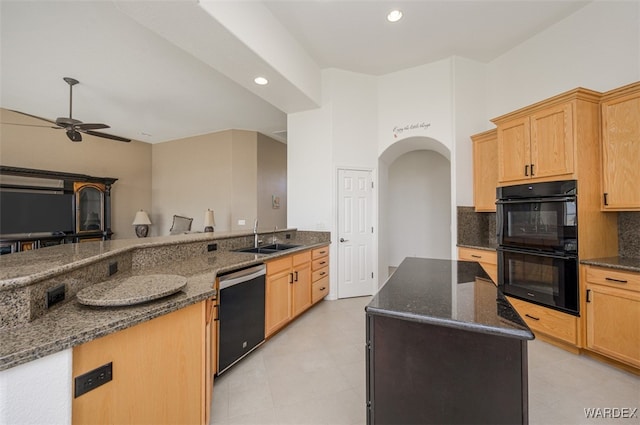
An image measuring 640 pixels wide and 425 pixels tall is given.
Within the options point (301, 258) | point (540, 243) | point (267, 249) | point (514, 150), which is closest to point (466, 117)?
point (514, 150)

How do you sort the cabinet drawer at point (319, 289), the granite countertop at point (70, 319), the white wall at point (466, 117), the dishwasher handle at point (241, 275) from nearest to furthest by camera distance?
the granite countertop at point (70, 319), the dishwasher handle at point (241, 275), the cabinet drawer at point (319, 289), the white wall at point (466, 117)

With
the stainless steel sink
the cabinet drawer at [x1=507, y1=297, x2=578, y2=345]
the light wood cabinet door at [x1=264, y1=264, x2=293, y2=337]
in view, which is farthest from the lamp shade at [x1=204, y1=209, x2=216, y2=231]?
the cabinet drawer at [x1=507, y1=297, x2=578, y2=345]

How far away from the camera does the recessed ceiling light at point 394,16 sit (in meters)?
2.94

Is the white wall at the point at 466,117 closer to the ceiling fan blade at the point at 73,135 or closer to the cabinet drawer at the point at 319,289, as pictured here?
the cabinet drawer at the point at 319,289

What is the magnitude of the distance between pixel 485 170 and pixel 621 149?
1267 mm

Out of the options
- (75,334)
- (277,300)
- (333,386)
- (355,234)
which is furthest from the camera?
(355,234)

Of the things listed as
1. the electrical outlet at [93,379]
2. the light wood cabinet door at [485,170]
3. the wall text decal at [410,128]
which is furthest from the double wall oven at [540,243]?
the electrical outlet at [93,379]

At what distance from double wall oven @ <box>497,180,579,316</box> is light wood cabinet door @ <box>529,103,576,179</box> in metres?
0.16

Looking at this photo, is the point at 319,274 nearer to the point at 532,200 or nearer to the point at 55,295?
the point at 532,200

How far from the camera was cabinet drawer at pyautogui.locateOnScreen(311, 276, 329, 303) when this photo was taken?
3.56 metres

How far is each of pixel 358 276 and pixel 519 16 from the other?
3814 mm

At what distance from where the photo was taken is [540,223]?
262cm

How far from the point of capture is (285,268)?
2.94 metres

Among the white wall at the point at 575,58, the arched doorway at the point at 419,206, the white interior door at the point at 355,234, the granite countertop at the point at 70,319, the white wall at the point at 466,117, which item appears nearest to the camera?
the granite countertop at the point at 70,319
